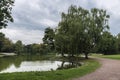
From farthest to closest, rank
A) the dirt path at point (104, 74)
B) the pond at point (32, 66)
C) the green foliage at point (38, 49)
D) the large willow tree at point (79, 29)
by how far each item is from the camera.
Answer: the green foliage at point (38, 49) → the large willow tree at point (79, 29) → the pond at point (32, 66) → the dirt path at point (104, 74)

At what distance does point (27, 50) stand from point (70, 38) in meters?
92.7

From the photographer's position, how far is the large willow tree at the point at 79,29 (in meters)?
44.1

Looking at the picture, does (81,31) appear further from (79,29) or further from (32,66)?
(32,66)

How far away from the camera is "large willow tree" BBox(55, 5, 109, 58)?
145ft

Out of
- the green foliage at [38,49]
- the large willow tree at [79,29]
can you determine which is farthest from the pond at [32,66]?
the green foliage at [38,49]

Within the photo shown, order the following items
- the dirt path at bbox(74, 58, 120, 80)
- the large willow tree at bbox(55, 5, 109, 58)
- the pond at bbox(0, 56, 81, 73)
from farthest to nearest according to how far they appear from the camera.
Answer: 1. the large willow tree at bbox(55, 5, 109, 58)
2. the pond at bbox(0, 56, 81, 73)
3. the dirt path at bbox(74, 58, 120, 80)

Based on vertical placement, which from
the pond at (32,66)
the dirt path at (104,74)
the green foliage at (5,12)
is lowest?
the dirt path at (104,74)

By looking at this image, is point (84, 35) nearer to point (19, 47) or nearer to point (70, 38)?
point (70, 38)

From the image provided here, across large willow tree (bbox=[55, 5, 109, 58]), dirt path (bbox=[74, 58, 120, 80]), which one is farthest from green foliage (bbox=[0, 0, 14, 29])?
large willow tree (bbox=[55, 5, 109, 58])

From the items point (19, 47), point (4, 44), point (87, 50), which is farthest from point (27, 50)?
point (87, 50)

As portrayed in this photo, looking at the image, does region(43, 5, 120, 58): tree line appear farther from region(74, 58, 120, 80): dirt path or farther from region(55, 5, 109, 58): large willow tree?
region(74, 58, 120, 80): dirt path

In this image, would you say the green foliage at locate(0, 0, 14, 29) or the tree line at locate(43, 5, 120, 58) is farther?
the tree line at locate(43, 5, 120, 58)

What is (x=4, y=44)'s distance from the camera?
4545 inches

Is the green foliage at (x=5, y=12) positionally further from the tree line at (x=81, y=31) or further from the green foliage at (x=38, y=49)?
the green foliage at (x=38, y=49)
